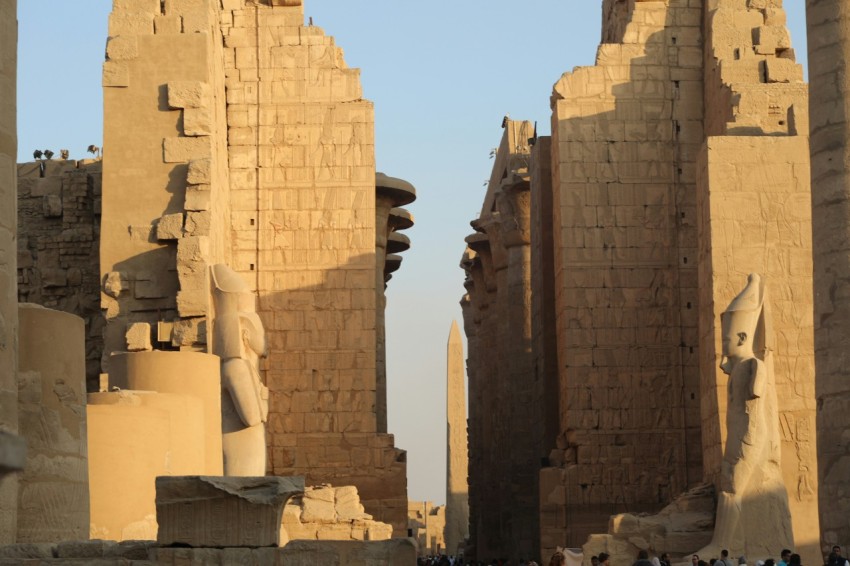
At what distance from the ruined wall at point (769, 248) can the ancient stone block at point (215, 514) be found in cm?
1135

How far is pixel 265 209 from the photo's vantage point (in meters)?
23.5

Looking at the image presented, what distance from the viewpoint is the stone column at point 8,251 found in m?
9.82

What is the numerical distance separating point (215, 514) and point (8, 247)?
2.16 metres

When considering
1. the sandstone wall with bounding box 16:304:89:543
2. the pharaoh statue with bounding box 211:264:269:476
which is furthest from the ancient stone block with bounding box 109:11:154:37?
the sandstone wall with bounding box 16:304:89:543

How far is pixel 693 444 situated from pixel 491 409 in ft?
35.4

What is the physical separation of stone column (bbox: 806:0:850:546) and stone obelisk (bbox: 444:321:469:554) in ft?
111

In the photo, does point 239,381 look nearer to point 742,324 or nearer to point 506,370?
point 742,324

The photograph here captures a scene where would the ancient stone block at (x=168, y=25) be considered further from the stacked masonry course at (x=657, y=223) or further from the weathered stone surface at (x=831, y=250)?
the weathered stone surface at (x=831, y=250)

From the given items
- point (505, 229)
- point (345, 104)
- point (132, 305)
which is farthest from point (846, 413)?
point (505, 229)

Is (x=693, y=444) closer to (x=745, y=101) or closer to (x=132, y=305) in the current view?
(x=745, y=101)

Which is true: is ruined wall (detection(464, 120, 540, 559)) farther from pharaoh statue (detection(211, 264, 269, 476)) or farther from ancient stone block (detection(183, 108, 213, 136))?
pharaoh statue (detection(211, 264, 269, 476))

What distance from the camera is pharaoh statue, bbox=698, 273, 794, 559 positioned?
57.6 feet

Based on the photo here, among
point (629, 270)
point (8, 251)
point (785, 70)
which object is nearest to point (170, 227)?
point (629, 270)

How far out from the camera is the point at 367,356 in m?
22.9
